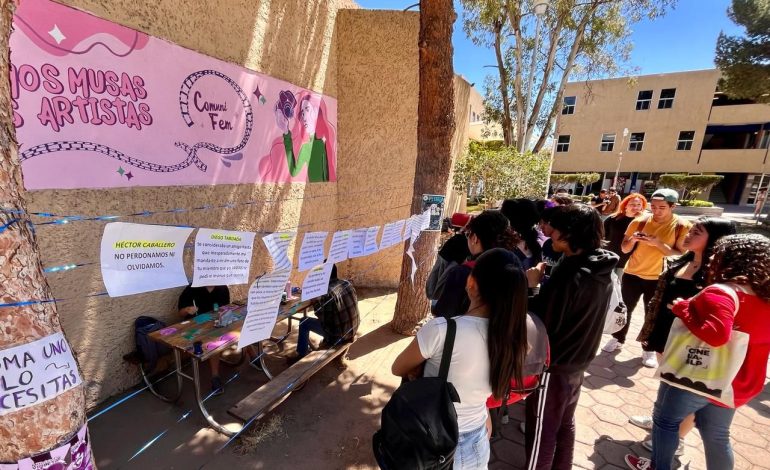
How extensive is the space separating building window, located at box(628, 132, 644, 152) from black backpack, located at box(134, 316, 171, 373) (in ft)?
101

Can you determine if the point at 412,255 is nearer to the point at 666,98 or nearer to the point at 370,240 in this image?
the point at 370,240

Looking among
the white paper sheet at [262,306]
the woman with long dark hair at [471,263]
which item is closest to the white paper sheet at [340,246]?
the white paper sheet at [262,306]

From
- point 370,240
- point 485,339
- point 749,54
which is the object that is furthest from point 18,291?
point 749,54

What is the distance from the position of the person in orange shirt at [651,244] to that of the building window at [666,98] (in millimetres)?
27930

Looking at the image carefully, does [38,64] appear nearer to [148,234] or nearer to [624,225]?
[148,234]

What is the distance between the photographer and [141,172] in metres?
3.10

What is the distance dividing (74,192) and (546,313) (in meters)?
3.59

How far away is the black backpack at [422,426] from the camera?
139 cm

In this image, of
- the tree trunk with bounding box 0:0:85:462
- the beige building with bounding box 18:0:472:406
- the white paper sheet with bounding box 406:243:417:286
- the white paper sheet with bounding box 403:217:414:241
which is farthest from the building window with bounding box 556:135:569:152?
the tree trunk with bounding box 0:0:85:462

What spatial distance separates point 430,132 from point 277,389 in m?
3.18

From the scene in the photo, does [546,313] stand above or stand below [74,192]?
below

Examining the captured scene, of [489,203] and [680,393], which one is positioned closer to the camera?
[680,393]

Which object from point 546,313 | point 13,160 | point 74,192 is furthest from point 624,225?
point 74,192

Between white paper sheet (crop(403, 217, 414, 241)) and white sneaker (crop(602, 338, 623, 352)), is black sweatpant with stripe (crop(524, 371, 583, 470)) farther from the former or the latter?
white sneaker (crop(602, 338, 623, 352))
